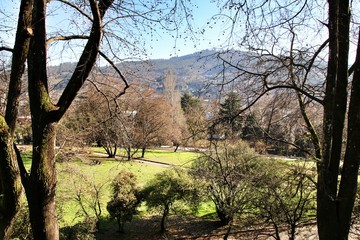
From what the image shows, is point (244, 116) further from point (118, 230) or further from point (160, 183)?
point (118, 230)

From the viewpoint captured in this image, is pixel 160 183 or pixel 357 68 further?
pixel 160 183

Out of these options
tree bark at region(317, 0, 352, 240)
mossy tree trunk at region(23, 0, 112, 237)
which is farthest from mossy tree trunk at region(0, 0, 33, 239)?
tree bark at region(317, 0, 352, 240)

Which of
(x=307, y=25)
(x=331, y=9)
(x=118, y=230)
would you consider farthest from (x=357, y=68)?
(x=118, y=230)

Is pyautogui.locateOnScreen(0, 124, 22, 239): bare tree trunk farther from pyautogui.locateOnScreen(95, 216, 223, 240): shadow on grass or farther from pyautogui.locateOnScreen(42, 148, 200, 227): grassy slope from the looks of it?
pyautogui.locateOnScreen(95, 216, 223, 240): shadow on grass

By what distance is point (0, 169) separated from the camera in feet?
9.01

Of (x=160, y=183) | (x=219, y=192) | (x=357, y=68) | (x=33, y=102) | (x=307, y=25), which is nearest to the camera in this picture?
(x=357, y=68)

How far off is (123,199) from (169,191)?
2.06 meters

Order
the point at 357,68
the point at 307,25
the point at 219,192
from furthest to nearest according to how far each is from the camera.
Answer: the point at 219,192
the point at 307,25
the point at 357,68

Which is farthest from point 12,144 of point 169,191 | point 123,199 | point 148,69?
point 169,191

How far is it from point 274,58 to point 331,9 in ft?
5.46

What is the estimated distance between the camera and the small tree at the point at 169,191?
12.8 m

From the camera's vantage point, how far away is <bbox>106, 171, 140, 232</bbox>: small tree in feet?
40.5

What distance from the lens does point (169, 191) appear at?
507 inches

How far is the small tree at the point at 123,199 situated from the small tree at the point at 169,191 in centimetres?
61
